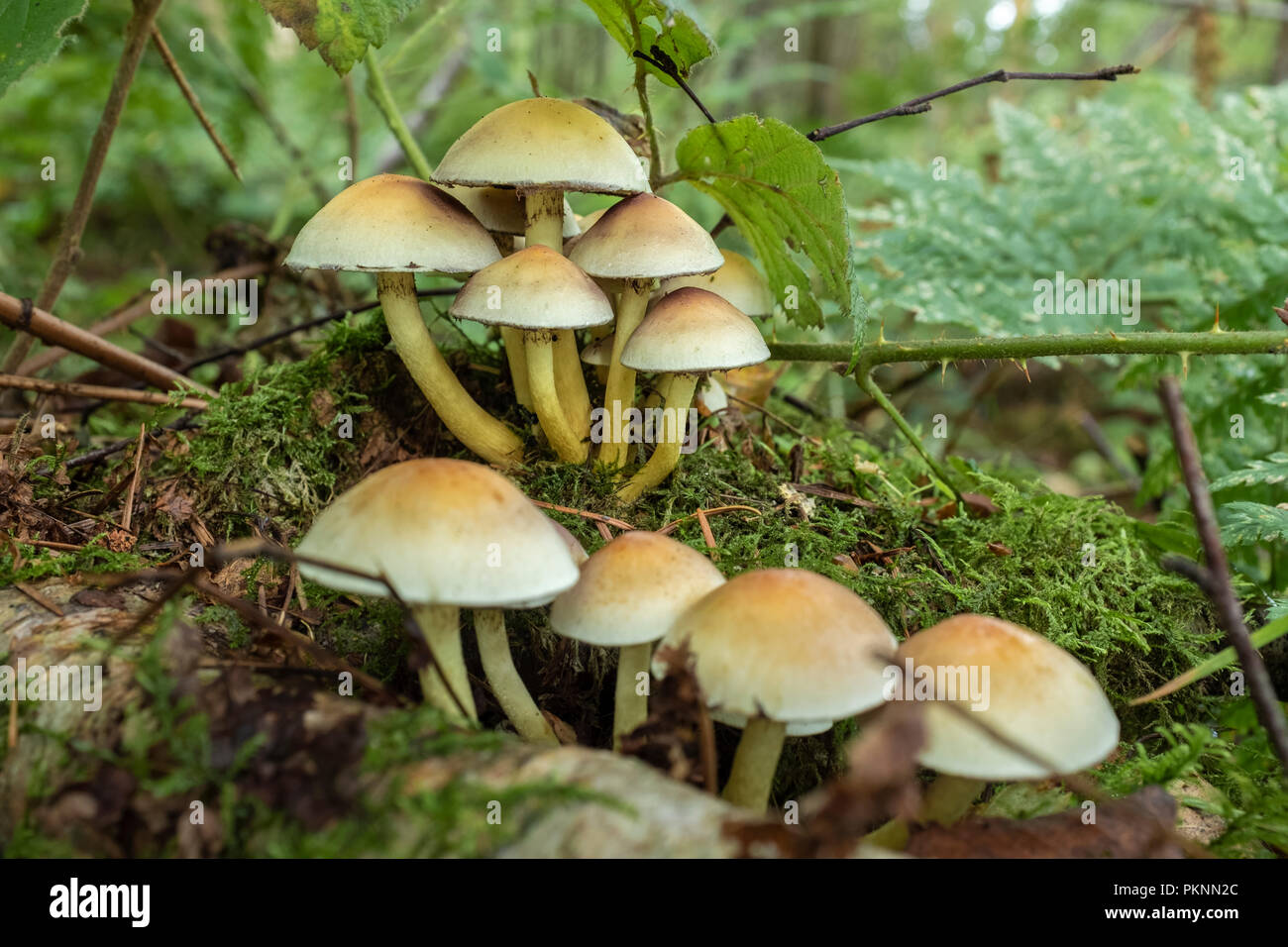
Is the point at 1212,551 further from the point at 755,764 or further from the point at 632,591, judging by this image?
the point at 632,591

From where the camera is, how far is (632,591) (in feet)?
5.93

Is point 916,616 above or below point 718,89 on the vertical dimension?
below

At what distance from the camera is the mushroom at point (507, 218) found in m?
2.83

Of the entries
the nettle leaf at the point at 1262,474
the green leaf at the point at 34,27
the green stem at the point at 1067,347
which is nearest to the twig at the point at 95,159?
the green leaf at the point at 34,27

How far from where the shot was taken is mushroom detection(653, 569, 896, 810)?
5.10 ft

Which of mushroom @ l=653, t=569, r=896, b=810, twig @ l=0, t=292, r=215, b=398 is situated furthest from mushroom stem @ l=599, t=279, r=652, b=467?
twig @ l=0, t=292, r=215, b=398

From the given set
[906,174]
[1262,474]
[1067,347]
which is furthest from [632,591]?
[906,174]

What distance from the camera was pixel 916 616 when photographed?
8.39ft

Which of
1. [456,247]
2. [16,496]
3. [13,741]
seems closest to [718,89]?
[456,247]

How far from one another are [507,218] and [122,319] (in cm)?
245

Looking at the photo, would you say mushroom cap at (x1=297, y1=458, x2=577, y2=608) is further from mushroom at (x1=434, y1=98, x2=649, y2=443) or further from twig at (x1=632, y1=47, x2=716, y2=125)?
twig at (x1=632, y1=47, x2=716, y2=125)

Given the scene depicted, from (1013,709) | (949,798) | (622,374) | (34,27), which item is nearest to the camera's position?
(1013,709)

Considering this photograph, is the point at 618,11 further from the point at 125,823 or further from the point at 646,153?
the point at 125,823
